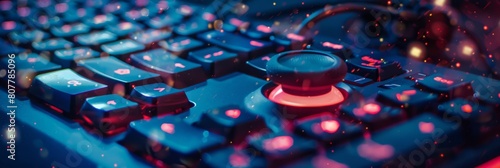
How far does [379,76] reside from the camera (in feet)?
2.06

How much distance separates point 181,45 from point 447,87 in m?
0.35

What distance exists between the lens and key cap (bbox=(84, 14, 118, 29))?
33.9 inches

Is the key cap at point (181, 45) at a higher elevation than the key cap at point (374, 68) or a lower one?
lower

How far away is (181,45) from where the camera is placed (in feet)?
2.43

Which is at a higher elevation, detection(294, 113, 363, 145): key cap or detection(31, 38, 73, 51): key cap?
detection(294, 113, 363, 145): key cap

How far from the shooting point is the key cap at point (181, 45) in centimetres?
72

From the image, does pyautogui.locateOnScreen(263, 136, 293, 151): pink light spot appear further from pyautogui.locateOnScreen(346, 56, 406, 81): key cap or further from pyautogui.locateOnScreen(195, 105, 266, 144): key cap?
pyautogui.locateOnScreen(346, 56, 406, 81): key cap

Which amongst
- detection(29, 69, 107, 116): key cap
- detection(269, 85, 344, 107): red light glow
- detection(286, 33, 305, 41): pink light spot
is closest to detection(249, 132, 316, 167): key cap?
detection(269, 85, 344, 107): red light glow

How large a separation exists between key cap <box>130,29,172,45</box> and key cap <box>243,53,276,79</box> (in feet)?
0.51

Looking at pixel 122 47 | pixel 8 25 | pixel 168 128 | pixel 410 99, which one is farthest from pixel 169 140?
pixel 8 25

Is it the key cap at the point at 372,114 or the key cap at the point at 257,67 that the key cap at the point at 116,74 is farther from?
the key cap at the point at 372,114

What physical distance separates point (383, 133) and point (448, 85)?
0.37 feet

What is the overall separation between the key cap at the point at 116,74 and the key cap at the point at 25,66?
0.04 m

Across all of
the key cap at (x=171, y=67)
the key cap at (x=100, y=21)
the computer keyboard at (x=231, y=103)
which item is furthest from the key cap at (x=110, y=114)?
the key cap at (x=100, y=21)
